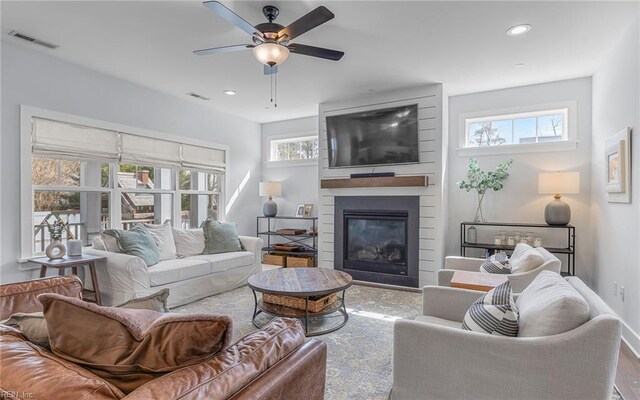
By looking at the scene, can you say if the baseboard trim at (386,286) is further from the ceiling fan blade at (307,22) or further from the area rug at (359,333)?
the ceiling fan blade at (307,22)

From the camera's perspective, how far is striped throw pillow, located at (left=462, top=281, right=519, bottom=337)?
1552 mm

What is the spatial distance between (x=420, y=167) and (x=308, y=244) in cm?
238

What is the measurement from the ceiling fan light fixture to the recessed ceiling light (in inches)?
76.4

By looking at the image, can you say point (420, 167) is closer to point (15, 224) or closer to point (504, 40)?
point (504, 40)

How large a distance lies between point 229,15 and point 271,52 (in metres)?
0.40

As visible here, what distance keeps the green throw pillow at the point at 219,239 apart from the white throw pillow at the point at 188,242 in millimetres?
83

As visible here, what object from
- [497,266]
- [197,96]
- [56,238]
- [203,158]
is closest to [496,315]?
[497,266]

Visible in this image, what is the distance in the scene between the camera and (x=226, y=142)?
5684 millimetres

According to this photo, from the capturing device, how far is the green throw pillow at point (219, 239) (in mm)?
4523

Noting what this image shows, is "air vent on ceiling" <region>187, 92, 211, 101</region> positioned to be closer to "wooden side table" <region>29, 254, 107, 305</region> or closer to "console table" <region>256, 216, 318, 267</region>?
"console table" <region>256, 216, 318, 267</region>

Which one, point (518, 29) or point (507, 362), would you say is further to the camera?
point (518, 29)

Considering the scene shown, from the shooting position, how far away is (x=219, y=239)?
458cm

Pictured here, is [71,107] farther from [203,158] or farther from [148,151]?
[203,158]

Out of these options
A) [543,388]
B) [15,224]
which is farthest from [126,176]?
[543,388]
